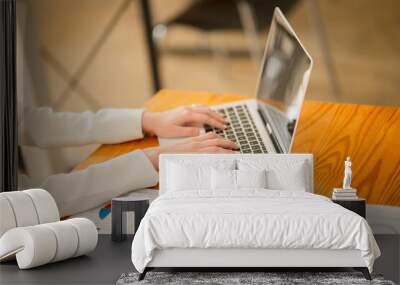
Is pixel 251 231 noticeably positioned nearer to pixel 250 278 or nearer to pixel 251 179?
pixel 250 278

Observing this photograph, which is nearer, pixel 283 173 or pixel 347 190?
pixel 283 173

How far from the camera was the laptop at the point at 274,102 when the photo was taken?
5.54 meters

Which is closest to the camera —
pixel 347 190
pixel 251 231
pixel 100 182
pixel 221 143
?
pixel 251 231

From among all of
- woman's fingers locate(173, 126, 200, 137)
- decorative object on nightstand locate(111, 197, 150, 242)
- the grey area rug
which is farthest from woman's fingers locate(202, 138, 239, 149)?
the grey area rug

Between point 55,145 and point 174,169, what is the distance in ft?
3.94

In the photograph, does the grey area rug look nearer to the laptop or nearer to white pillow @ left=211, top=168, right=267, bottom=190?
white pillow @ left=211, top=168, right=267, bottom=190

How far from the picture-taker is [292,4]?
596 cm

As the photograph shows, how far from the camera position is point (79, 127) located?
612cm

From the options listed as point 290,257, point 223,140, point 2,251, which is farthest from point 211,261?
point 223,140

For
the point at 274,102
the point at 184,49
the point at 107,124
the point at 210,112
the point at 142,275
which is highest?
the point at 184,49

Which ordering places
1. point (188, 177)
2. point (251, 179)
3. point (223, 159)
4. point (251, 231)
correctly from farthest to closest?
point (223, 159) → point (188, 177) → point (251, 179) → point (251, 231)

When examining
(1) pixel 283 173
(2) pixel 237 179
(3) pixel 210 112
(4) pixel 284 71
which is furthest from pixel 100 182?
(4) pixel 284 71

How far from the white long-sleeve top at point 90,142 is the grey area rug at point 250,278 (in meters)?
1.60

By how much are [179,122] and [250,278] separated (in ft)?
6.83
